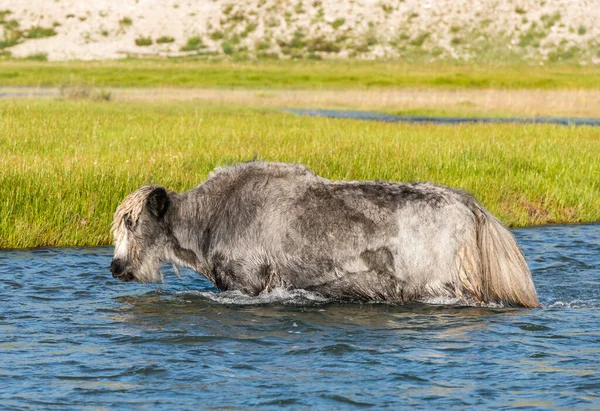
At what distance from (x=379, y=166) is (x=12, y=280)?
865 centimetres

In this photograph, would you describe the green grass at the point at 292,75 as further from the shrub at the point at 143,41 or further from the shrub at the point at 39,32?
the shrub at the point at 39,32

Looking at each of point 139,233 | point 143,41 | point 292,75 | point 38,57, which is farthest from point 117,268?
point 143,41

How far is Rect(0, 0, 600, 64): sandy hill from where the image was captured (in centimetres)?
8431

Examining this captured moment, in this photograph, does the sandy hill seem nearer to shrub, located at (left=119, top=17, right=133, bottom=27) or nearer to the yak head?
shrub, located at (left=119, top=17, right=133, bottom=27)

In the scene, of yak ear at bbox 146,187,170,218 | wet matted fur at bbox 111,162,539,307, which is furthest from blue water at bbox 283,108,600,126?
wet matted fur at bbox 111,162,539,307

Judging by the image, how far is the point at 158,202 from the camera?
11.0 m

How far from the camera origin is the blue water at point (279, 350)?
7.71 metres

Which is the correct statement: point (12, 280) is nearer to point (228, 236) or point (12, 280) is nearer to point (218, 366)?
point (228, 236)

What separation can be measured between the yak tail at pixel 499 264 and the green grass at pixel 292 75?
46354 millimetres

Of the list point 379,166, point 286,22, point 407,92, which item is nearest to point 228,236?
point 379,166

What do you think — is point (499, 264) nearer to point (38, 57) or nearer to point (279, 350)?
point (279, 350)

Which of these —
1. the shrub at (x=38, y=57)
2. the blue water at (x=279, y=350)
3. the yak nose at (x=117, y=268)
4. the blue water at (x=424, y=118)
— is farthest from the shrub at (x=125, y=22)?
the yak nose at (x=117, y=268)

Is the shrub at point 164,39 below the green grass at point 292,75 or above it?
above

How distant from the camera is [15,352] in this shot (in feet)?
29.0
